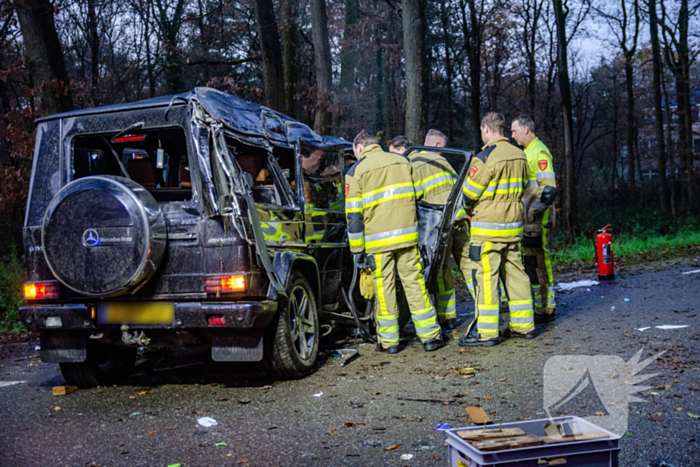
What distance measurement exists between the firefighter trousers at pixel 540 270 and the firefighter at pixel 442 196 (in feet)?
2.37

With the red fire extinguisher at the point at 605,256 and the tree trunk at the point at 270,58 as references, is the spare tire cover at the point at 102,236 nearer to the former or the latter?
the tree trunk at the point at 270,58

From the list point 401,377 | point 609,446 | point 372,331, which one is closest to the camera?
point 609,446

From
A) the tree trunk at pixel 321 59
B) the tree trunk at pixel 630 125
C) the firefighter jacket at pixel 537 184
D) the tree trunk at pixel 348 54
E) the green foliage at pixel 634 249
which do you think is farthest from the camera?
the tree trunk at pixel 630 125

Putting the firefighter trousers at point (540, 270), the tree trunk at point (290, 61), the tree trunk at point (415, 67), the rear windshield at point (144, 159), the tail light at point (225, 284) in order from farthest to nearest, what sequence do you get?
the tree trunk at point (290, 61), the tree trunk at point (415, 67), the firefighter trousers at point (540, 270), the rear windshield at point (144, 159), the tail light at point (225, 284)

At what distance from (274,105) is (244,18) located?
8.64 metres

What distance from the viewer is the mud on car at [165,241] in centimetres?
443

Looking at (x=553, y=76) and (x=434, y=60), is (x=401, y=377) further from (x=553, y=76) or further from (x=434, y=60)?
(x=553, y=76)

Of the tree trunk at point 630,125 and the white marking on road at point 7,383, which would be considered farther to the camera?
the tree trunk at point 630,125

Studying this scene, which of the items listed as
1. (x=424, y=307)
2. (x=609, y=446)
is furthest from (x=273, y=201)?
(x=609, y=446)

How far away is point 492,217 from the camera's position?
19.6 ft

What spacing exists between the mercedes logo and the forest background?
5.84 m

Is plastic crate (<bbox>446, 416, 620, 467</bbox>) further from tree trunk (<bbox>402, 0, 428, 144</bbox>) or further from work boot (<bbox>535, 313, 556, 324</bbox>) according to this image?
tree trunk (<bbox>402, 0, 428, 144</bbox>)

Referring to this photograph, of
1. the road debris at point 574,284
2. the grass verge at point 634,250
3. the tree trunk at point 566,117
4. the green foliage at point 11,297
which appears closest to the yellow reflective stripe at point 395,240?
the road debris at point 574,284

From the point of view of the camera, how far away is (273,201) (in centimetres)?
534
